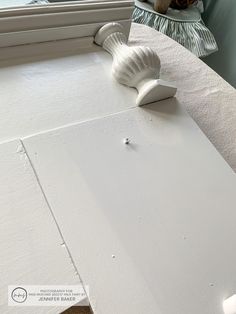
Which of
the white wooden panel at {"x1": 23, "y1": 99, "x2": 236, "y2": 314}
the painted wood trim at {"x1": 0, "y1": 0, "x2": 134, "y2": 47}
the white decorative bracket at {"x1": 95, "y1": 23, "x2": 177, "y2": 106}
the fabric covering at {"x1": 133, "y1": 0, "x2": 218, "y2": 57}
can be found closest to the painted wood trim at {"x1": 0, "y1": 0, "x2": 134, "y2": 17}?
the painted wood trim at {"x1": 0, "y1": 0, "x2": 134, "y2": 47}

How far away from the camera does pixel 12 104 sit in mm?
664

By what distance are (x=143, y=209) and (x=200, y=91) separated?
480 millimetres

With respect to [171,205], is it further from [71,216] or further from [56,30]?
[56,30]

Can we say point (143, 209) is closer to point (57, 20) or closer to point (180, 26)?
point (57, 20)

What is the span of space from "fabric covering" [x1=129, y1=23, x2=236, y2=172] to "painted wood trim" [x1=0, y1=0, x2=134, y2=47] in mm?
178

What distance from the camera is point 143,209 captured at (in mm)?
567

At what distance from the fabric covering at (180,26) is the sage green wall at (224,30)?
0.13 m

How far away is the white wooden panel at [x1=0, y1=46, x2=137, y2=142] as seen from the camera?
0.65m

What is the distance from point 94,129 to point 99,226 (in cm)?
21

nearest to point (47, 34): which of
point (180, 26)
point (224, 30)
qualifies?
point (180, 26)

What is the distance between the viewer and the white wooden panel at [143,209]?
49 cm

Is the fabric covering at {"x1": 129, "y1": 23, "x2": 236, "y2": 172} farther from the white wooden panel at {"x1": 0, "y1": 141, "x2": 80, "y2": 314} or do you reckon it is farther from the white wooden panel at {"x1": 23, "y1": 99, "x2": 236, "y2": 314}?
the white wooden panel at {"x1": 0, "y1": 141, "x2": 80, "y2": 314}

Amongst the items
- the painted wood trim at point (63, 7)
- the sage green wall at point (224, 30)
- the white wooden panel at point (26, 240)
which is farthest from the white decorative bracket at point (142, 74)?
the sage green wall at point (224, 30)

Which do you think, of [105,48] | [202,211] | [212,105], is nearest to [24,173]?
[202,211]
